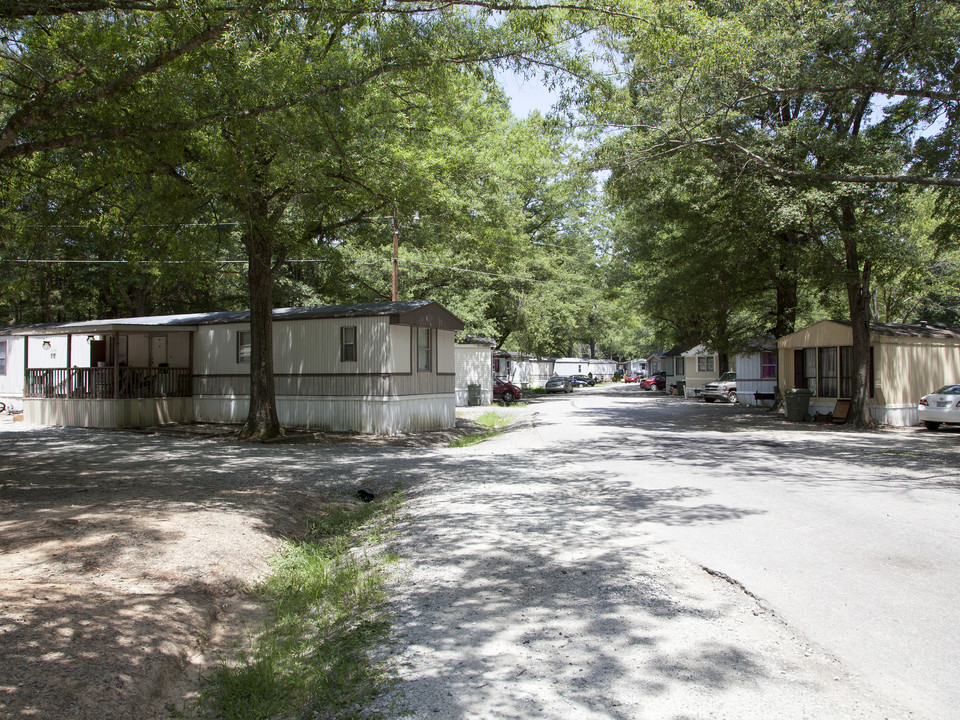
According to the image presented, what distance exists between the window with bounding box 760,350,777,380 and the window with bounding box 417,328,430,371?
1850 centimetres

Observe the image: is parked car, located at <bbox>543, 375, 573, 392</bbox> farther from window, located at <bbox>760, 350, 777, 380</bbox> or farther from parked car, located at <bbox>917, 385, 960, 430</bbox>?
parked car, located at <bbox>917, 385, 960, 430</bbox>

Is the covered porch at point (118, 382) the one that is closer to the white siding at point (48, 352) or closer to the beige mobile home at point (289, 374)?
the beige mobile home at point (289, 374)

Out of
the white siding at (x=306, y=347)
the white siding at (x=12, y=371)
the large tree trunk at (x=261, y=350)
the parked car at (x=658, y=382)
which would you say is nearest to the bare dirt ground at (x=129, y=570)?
the large tree trunk at (x=261, y=350)

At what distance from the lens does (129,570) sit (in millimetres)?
5145

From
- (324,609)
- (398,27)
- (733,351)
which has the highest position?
(398,27)

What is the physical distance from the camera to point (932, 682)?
3469 mm

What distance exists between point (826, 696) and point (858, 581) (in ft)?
6.89

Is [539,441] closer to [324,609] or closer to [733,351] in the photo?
[324,609]

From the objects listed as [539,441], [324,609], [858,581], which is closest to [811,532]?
[858,581]

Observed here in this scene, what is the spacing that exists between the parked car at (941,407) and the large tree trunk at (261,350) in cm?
1723

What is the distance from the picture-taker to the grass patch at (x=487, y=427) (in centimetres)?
1706

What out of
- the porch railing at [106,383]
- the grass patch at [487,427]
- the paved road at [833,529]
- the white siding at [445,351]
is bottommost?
the grass patch at [487,427]

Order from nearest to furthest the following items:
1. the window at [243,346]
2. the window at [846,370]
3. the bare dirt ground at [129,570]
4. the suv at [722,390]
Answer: the bare dirt ground at [129,570]
the window at [243,346]
the window at [846,370]
the suv at [722,390]

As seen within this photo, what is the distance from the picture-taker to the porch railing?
18.6m
